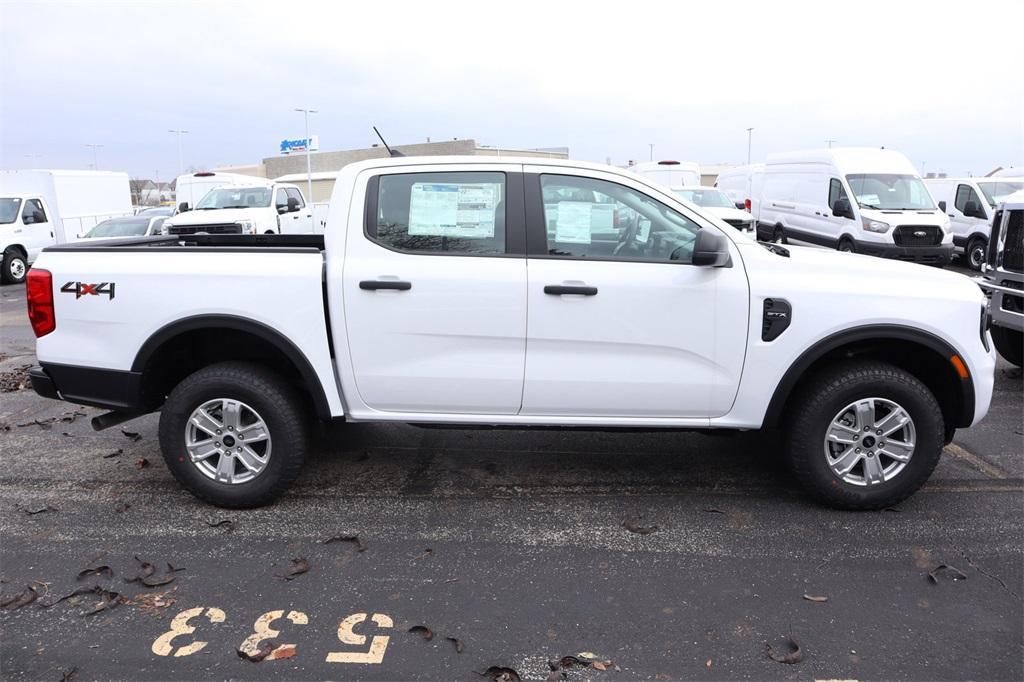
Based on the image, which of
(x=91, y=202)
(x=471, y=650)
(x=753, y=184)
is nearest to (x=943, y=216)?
(x=753, y=184)

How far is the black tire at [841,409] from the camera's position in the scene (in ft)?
13.9

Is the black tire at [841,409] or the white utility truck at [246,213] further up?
the white utility truck at [246,213]

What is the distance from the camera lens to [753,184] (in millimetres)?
21078

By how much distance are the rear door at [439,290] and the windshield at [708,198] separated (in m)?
14.8

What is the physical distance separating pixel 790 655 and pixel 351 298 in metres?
2.69

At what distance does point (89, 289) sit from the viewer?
436 cm

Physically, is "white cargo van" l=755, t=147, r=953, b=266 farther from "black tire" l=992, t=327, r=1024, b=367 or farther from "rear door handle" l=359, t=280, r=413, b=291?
"rear door handle" l=359, t=280, r=413, b=291

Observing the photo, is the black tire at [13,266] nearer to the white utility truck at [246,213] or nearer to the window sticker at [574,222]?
the white utility truck at [246,213]

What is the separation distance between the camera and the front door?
4195 millimetres

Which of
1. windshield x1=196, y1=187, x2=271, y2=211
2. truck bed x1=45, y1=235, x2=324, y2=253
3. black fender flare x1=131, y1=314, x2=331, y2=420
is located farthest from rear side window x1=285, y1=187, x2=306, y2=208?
black fender flare x1=131, y1=314, x2=331, y2=420

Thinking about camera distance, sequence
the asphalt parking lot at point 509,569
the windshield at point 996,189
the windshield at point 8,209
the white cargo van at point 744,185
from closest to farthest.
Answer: the asphalt parking lot at point 509,569 → the windshield at point 996,189 → the windshield at point 8,209 → the white cargo van at point 744,185

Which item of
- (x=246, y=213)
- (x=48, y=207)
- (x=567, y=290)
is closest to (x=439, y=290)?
(x=567, y=290)

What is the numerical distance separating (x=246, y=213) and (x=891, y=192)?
506 inches

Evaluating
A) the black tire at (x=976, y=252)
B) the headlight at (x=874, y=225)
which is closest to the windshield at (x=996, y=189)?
the black tire at (x=976, y=252)
